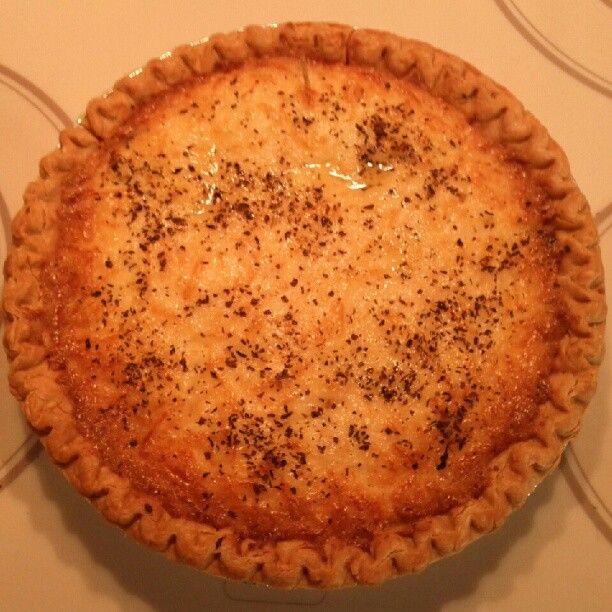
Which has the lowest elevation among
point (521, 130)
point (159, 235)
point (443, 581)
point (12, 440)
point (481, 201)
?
point (12, 440)

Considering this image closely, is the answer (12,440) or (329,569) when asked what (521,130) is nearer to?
(329,569)

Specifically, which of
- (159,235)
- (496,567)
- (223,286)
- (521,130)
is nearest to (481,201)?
(521,130)

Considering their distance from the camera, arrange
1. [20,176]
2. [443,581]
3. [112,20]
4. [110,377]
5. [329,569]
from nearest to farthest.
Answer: [329,569] < [110,377] < [443,581] < [20,176] < [112,20]

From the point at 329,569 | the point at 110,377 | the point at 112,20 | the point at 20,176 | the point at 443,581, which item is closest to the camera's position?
the point at 329,569

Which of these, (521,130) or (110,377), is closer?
(110,377)

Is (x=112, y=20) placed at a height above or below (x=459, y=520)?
above
